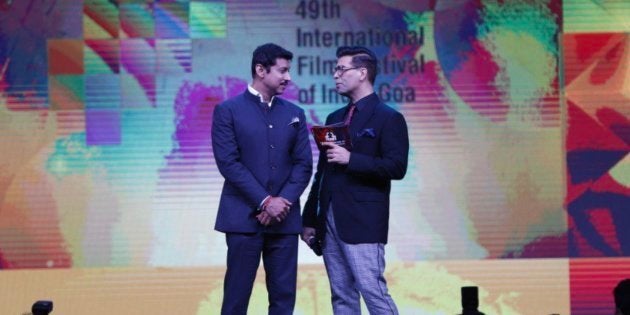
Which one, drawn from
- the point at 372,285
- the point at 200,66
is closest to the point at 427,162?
the point at 200,66

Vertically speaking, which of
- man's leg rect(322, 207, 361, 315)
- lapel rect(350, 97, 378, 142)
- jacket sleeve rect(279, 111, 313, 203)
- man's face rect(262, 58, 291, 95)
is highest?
man's face rect(262, 58, 291, 95)

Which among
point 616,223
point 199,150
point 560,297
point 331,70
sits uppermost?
point 331,70

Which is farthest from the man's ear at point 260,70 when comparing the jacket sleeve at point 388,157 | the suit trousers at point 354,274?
the suit trousers at point 354,274

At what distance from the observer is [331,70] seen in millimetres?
6680

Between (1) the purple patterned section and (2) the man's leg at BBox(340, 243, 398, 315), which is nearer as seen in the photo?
(2) the man's leg at BBox(340, 243, 398, 315)

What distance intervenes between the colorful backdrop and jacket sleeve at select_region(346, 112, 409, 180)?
1589mm

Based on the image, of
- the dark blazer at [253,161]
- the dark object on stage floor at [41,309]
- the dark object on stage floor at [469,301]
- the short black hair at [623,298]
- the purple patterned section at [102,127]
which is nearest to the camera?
the short black hair at [623,298]

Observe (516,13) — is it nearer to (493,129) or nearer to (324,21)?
(493,129)

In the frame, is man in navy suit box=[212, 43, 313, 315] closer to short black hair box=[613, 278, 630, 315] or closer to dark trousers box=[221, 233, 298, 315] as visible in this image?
dark trousers box=[221, 233, 298, 315]

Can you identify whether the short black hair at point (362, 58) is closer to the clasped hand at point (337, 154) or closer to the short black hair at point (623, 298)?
the clasped hand at point (337, 154)

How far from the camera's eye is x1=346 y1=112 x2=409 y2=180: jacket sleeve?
16.4ft

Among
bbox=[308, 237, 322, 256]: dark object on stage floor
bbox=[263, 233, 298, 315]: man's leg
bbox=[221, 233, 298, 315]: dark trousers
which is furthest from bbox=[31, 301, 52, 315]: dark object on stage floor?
bbox=[308, 237, 322, 256]: dark object on stage floor

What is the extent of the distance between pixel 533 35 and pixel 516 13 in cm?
15

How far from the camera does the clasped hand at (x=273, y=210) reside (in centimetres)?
501
